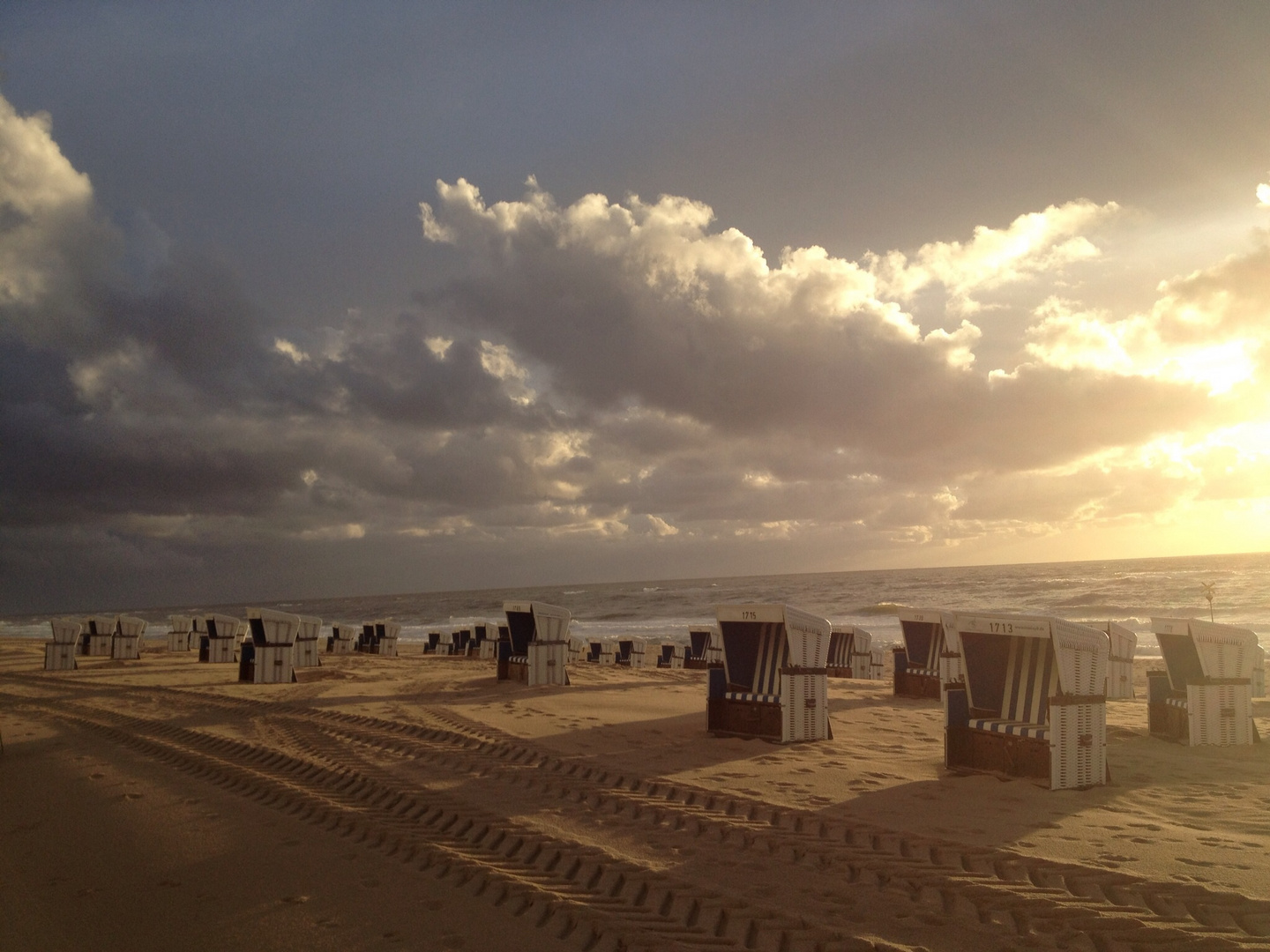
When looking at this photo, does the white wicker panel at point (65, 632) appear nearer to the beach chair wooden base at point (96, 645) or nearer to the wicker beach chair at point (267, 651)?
the beach chair wooden base at point (96, 645)

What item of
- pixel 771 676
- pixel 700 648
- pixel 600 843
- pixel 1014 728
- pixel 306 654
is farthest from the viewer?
pixel 700 648

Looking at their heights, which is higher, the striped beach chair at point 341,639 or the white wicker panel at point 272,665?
the white wicker panel at point 272,665

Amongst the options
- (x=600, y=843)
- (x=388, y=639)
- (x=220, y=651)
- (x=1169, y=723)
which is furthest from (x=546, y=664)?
(x=388, y=639)

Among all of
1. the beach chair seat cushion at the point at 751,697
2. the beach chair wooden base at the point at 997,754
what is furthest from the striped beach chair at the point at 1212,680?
the beach chair seat cushion at the point at 751,697

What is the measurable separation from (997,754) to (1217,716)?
4.11 metres

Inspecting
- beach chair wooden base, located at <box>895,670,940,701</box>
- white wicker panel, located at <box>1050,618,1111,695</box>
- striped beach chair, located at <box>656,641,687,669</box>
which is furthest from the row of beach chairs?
white wicker panel, located at <box>1050,618,1111,695</box>

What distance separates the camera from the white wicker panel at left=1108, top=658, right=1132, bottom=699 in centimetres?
1522

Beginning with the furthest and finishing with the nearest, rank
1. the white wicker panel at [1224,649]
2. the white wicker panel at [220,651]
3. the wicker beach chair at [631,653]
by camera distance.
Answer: the wicker beach chair at [631,653] < the white wicker panel at [220,651] < the white wicker panel at [1224,649]

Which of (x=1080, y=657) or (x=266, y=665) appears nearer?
(x=1080, y=657)

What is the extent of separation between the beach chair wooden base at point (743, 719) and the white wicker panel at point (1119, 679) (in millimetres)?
8672

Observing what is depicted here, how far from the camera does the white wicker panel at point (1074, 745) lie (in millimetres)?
7707

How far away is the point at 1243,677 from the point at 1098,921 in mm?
7514

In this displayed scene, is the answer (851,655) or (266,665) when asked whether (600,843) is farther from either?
(851,655)

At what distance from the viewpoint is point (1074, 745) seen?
305 inches
